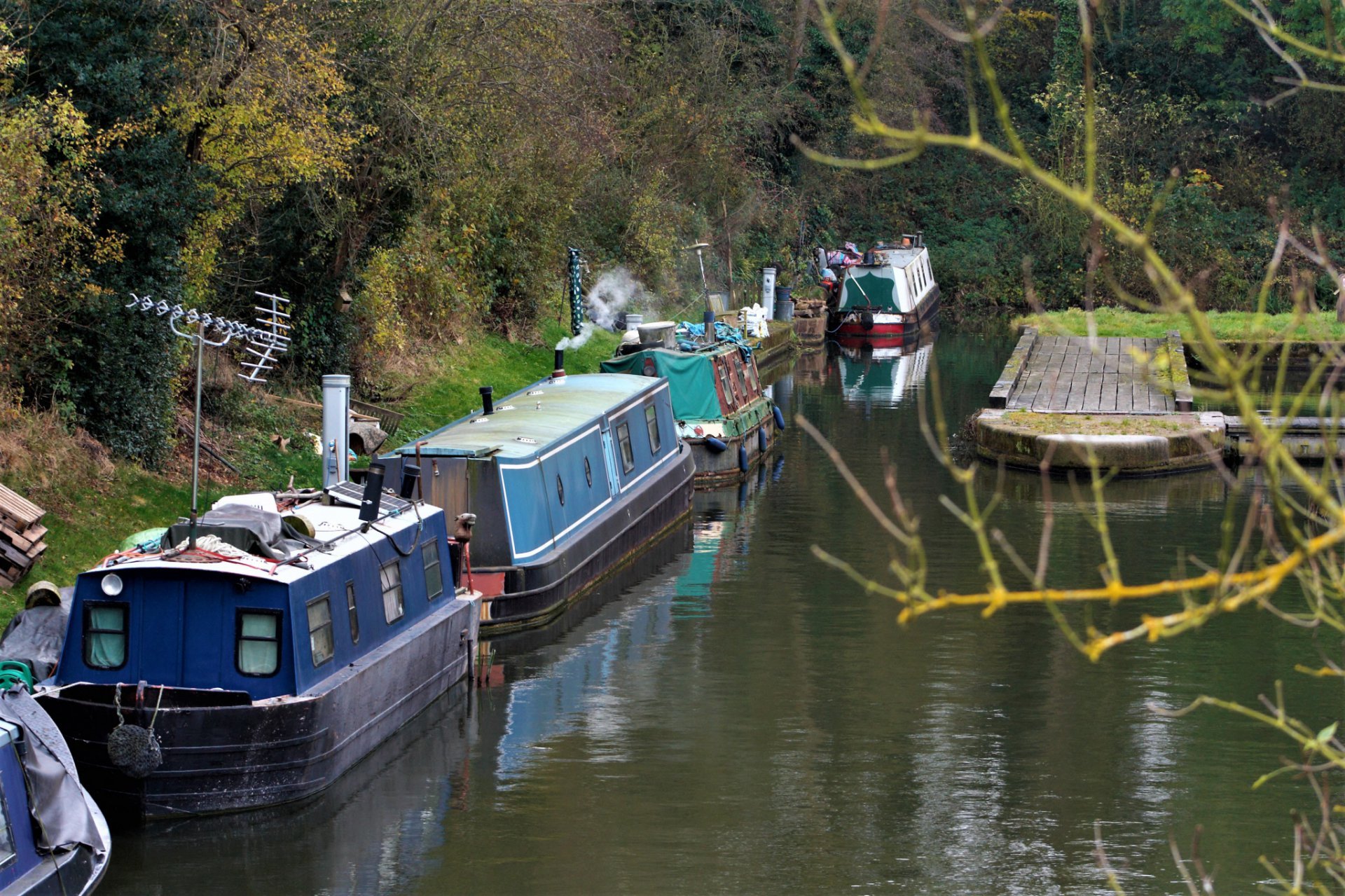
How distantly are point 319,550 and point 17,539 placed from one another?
3.09 metres

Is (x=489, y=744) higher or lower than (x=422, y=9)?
lower

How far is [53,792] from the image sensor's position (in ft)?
29.0

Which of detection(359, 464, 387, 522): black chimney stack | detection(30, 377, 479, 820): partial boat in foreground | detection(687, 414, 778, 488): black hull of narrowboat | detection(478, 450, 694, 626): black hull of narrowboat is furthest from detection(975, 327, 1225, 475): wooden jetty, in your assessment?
detection(30, 377, 479, 820): partial boat in foreground

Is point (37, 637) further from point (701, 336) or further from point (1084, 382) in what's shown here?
point (1084, 382)

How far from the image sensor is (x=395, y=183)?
21.7 metres

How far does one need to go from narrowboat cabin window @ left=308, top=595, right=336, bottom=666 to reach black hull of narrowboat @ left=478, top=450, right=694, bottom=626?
3945 mm

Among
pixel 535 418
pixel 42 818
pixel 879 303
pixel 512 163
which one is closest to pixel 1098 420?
pixel 512 163

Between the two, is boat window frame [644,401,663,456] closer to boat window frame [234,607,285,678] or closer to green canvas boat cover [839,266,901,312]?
boat window frame [234,607,285,678]

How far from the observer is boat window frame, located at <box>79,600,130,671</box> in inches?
415

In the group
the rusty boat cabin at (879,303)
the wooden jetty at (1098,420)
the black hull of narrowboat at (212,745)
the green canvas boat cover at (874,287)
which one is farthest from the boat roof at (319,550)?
the green canvas boat cover at (874,287)

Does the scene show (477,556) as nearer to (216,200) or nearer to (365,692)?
(365,692)

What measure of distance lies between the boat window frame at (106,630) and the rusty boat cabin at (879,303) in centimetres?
3335

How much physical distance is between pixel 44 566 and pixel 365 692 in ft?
11.6

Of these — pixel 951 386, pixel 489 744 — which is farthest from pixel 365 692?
pixel 951 386
